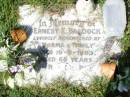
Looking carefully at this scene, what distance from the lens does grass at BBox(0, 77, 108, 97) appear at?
15.0ft

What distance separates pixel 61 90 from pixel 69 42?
532 millimetres

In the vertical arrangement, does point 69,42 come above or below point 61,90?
above

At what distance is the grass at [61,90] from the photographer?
15.0 ft

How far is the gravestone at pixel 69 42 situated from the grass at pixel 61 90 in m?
0.07

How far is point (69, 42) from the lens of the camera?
15.3 feet

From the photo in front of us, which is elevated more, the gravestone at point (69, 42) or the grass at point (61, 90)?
the gravestone at point (69, 42)

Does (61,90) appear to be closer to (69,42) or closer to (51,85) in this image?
(51,85)

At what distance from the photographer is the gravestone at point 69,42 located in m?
4.62

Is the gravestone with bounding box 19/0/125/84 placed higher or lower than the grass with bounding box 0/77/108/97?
higher

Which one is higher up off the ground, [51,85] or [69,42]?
[69,42]

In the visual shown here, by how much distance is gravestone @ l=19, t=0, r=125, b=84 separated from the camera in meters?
4.62

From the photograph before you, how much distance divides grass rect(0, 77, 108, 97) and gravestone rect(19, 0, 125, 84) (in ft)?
0.23

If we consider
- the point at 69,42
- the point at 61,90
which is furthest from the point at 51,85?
the point at 69,42

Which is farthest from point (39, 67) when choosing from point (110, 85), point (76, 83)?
point (110, 85)
